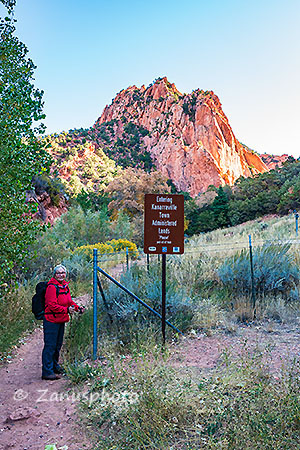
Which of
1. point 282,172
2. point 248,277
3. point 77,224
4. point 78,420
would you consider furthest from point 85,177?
point 78,420

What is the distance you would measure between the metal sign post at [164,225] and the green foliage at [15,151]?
1.74 m

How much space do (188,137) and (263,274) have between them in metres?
78.8

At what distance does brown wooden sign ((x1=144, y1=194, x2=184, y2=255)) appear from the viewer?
5586mm

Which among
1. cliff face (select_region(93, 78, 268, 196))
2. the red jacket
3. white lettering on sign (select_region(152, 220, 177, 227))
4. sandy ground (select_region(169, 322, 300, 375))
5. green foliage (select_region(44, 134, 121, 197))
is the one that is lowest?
sandy ground (select_region(169, 322, 300, 375))

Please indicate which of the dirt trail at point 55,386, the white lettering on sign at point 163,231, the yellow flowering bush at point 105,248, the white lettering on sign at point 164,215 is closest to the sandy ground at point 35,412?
the dirt trail at point 55,386

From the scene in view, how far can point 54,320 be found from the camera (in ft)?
16.1

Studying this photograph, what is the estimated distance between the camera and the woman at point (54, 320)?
4.88 meters

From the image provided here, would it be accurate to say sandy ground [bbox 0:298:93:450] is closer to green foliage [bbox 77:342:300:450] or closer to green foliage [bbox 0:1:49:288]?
green foliage [bbox 77:342:300:450]

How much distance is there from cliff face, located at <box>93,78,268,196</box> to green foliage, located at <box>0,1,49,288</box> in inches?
2832

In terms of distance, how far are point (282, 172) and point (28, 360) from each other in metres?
35.3

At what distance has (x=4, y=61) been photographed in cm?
544

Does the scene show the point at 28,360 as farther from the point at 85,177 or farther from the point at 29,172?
the point at 85,177

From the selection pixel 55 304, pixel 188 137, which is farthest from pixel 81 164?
pixel 55 304

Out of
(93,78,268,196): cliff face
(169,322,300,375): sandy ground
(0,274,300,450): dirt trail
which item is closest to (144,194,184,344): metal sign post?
(169,322,300,375): sandy ground
